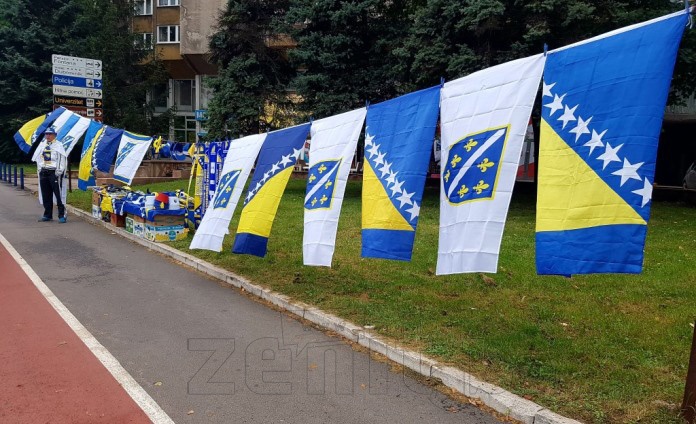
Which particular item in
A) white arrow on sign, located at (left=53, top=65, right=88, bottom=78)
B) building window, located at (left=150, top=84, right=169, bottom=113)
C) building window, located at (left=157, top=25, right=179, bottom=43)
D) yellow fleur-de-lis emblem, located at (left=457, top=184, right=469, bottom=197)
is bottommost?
yellow fleur-de-lis emblem, located at (left=457, top=184, right=469, bottom=197)

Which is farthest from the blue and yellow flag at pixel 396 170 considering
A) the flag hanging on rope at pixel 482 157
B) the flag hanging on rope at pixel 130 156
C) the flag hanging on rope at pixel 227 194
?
the flag hanging on rope at pixel 130 156

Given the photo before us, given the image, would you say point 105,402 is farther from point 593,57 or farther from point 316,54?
point 316,54

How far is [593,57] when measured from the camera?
13.0ft

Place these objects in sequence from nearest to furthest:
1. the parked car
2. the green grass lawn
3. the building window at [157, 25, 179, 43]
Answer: the green grass lawn → the parked car → the building window at [157, 25, 179, 43]

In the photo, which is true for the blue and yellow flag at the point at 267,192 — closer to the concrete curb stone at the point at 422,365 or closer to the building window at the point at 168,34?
the concrete curb stone at the point at 422,365

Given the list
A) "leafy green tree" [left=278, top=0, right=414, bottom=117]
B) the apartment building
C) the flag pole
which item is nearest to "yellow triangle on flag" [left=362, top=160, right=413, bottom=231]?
the flag pole

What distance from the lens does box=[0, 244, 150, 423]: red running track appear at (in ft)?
13.4

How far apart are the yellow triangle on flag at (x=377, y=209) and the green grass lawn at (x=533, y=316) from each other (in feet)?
3.81

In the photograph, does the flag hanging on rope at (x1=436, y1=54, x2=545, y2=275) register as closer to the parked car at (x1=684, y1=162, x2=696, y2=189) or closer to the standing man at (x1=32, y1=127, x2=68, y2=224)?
the standing man at (x1=32, y1=127, x2=68, y2=224)

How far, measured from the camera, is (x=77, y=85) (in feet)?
59.3

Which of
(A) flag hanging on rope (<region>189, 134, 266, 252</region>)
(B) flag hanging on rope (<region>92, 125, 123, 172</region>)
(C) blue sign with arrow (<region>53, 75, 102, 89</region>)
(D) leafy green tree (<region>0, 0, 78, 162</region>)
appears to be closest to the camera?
(A) flag hanging on rope (<region>189, 134, 266, 252</region>)

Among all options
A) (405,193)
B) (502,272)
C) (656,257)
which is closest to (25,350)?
(405,193)

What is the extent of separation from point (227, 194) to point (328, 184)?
221 cm

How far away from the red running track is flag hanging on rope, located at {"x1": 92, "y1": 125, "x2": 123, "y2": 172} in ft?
22.9
